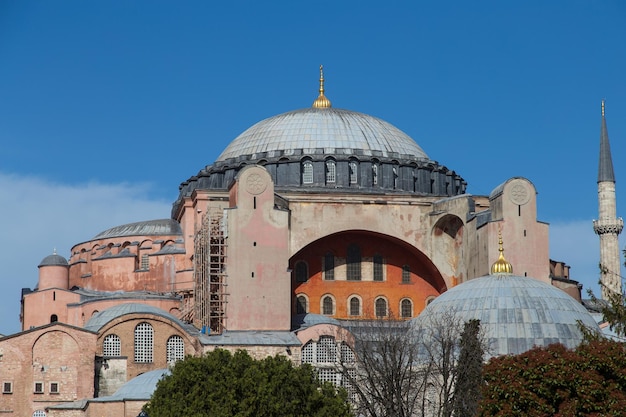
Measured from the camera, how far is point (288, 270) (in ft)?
151

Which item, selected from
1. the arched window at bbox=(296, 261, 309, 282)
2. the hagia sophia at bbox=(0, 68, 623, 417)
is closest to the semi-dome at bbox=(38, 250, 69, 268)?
the hagia sophia at bbox=(0, 68, 623, 417)

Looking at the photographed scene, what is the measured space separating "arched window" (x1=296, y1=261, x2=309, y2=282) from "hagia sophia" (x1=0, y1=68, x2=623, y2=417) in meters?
0.08

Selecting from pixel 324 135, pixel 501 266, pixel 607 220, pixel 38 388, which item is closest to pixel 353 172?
pixel 324 135

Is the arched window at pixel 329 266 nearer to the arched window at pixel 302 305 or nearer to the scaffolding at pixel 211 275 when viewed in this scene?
the arched window at pixel 302 305

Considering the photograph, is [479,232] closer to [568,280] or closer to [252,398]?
[568,280]

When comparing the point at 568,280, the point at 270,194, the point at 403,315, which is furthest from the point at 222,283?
the point at 568,280

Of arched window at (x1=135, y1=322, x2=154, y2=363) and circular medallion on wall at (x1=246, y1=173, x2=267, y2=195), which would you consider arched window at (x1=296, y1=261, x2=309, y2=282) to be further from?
arched window at (x1=135, y1=322, x2=154, y2=363)

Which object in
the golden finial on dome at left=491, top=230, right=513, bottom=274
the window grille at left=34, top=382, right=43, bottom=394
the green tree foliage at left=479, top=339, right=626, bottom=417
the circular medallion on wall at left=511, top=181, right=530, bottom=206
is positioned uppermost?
the circular medallion on wall at left=511, top=181, right=530, bottom=206

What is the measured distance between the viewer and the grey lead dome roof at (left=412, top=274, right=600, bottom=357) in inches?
1663

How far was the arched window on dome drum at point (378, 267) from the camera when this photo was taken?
51.2 meters

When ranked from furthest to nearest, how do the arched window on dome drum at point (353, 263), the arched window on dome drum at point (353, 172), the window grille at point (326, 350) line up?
the arched window on dome drum at point (353, 172) < the arched window on dome drum at point (353, 263) < the window grille at point (326, 350)

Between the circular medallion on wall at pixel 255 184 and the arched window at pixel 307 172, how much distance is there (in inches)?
232

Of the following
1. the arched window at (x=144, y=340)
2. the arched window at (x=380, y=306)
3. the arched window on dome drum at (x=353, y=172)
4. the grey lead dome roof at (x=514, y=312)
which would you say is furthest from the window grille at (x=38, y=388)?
the arched window on dome drum at (x=353, y=172)

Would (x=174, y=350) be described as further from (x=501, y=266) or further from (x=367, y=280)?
(x=501, y=266)
